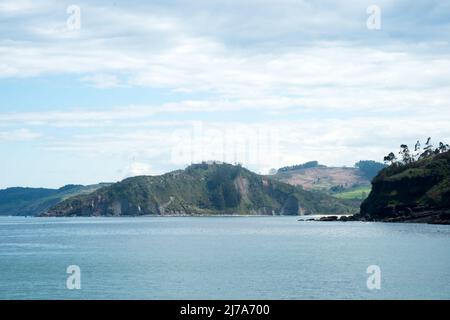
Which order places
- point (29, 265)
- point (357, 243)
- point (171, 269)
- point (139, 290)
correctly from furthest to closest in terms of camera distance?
point (357, 243), point (29, 265), point (171, 269), point (139, 290)

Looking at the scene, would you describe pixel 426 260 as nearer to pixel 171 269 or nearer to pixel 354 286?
pixel 354 286

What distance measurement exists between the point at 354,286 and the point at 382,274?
57.9 feet

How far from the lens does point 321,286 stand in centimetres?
9931

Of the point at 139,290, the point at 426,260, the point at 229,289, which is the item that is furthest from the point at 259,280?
the point at 426,260

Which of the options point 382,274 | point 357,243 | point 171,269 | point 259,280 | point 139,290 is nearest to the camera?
point 139,290
